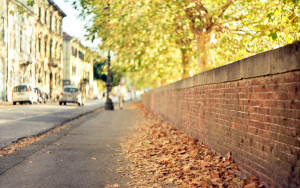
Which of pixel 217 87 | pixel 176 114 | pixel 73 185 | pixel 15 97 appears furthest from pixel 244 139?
pixel 15 97

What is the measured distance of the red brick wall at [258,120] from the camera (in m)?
3.49

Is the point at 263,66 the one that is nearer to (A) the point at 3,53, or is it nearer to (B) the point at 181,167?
(B) the point at 181,167

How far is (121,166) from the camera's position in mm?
5973

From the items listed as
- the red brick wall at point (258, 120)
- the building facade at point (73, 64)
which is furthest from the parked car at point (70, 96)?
the red brick wall at point (258, 120)

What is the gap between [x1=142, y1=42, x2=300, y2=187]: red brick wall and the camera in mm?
3494

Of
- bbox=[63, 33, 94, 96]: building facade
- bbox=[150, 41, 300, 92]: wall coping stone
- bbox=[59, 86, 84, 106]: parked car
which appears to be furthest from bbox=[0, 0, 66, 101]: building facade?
bbox=[150, 41, 300, 92]: wall coping stone

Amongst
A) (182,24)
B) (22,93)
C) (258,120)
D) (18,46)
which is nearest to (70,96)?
(22,93)

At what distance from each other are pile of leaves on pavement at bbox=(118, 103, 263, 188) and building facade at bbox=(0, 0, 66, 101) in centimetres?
1932

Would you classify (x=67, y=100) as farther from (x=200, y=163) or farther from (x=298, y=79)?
(x=298, y=79)

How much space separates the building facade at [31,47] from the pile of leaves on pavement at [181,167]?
760 inches

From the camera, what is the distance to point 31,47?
42625 millimetres

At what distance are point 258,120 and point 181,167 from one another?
1.68 metres

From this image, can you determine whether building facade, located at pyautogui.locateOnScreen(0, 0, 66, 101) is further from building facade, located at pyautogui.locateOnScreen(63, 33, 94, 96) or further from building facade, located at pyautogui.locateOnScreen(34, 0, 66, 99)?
building facade, located at pyautogui.locateOnScreen(63, 33, 94, 96)

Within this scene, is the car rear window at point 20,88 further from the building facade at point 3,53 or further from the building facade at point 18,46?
Answer: the building facade at point 18,46
